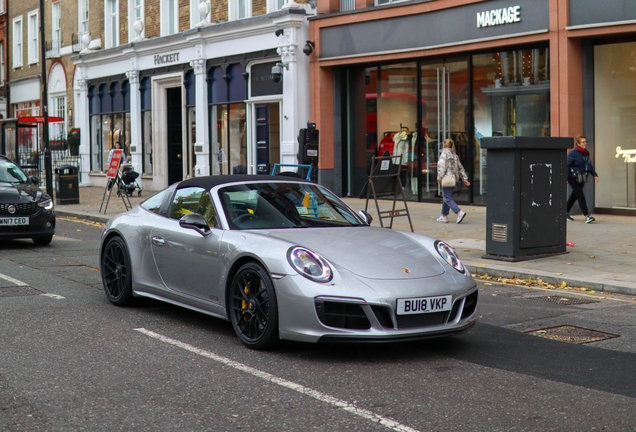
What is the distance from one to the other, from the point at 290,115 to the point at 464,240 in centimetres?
1084

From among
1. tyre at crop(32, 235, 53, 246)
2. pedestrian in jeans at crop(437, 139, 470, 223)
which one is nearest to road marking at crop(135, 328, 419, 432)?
tyre at crop(32, 235, 53, 246)

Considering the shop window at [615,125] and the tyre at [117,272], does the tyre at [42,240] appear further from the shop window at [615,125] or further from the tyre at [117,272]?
the shop window at [615,125]

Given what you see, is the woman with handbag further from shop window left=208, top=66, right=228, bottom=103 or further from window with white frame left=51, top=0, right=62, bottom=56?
window with white frame left=51, top=0, right=62, bottom=56

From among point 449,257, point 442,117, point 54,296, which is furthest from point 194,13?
point 449,257

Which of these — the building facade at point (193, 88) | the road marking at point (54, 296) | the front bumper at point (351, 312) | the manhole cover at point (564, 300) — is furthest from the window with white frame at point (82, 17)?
the front bumper at point (351, 312)

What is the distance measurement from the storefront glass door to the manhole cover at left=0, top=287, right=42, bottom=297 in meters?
12.8

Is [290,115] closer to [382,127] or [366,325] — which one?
[382,127]

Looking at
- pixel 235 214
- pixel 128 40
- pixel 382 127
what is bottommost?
pixel 235 214

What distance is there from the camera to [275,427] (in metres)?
4.26

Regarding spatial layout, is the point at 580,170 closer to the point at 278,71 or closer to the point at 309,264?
the point at 278,71

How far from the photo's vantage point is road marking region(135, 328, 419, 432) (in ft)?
14.2

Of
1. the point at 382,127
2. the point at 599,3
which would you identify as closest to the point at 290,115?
the point at 382,127

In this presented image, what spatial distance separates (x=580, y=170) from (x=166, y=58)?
1742cm

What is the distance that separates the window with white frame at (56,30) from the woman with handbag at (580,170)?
90.0ft
